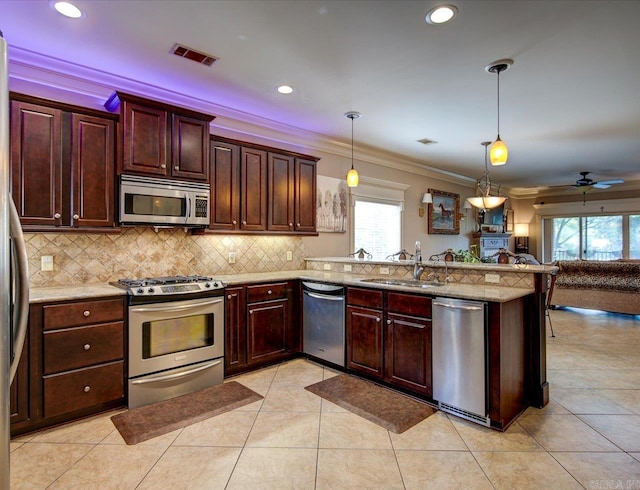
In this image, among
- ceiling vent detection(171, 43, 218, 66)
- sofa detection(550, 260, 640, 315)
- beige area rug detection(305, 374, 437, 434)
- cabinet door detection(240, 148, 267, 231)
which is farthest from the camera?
sofa detection(550, 260, 640, 315)

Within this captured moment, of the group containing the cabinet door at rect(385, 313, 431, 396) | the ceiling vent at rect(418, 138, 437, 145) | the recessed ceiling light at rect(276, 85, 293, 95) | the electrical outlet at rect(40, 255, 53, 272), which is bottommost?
the cabinet door at rect(385, 313, 431, 396)

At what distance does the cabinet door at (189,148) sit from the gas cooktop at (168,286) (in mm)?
973

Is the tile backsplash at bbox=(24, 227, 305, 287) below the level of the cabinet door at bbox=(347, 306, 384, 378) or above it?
above

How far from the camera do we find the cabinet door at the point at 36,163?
268 cm

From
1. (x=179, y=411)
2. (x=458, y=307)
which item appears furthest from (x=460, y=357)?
(x=179, y=411)

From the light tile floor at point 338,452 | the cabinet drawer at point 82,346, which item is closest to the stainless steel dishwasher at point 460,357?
the light tile floor at point 338,452

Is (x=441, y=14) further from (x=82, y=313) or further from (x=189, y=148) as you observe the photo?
(x=82, y=313)

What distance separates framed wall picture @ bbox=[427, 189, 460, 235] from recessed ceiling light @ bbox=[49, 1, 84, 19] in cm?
610

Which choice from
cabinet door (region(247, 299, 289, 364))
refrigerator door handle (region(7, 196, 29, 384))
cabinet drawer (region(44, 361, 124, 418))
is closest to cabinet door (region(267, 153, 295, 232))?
cabinet door (region(247, 299, 289, 364))

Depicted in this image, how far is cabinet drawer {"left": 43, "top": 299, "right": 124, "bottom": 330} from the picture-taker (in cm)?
254

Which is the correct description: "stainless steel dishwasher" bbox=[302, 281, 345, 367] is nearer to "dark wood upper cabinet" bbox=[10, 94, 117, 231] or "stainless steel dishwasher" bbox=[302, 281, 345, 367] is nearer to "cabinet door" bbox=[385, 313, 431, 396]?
"cabinet door" bbox=[385, 313, 431, 396]

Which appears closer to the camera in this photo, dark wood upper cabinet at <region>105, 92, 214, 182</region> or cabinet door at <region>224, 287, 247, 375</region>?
dark wood upper cabinet at <region>105, 92, 214, 182</region>

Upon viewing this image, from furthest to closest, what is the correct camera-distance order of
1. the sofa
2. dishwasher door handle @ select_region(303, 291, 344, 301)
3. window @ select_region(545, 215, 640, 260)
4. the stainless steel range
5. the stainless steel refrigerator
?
window @ select_region(545, 215, 640, 260), the sofa, dishwasher door handle @ select_region(303, 291, 344, 301), the stainless steel range, the stainless steel refrigerator

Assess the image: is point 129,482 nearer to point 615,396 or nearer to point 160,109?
point 160,109
